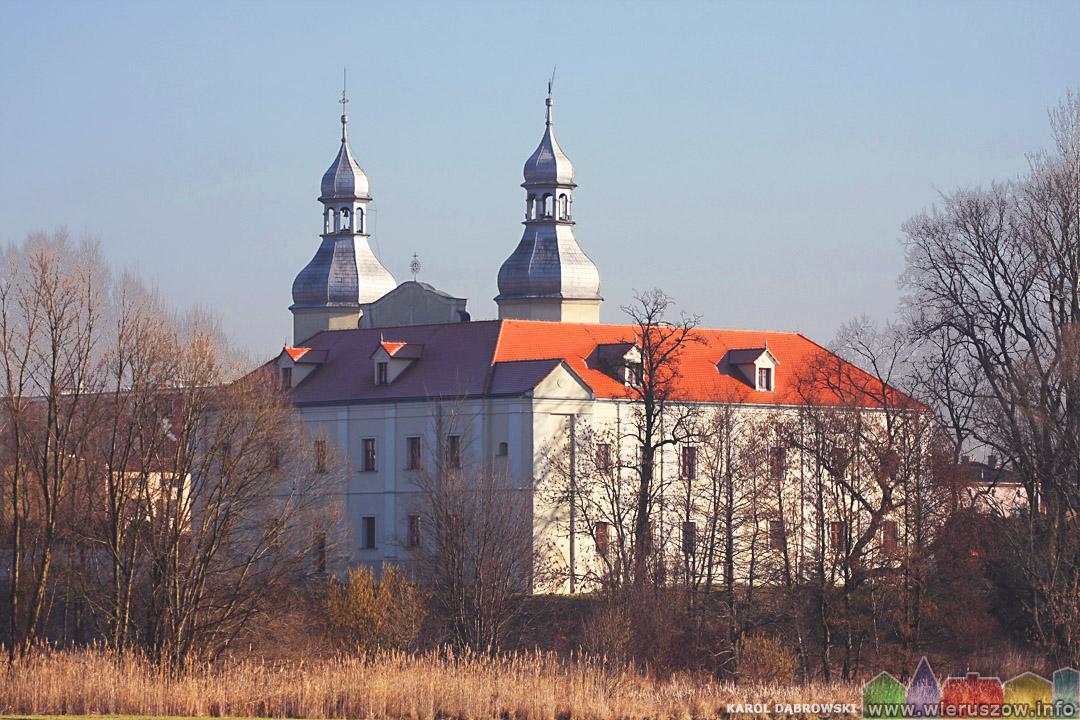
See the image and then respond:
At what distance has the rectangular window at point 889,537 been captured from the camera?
52797 millimetres

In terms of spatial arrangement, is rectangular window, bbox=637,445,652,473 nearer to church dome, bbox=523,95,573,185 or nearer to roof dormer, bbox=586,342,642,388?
roof dormer, bbox=586,342,642,388

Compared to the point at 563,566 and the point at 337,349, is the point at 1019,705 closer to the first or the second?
the point at 563,566

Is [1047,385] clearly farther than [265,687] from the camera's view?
Yes

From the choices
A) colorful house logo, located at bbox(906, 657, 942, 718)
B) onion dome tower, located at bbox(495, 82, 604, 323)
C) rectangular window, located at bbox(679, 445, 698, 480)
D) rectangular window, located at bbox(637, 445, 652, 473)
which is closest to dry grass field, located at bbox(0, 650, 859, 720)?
colorful house logo, located at bbox(906, 657, 942, 718)

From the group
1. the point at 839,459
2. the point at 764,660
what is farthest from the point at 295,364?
the point at 764,660

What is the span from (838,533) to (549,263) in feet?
91.3

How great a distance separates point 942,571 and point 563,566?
40.5ft

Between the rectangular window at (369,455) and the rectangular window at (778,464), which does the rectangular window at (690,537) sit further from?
the rectangular window at (369,455)

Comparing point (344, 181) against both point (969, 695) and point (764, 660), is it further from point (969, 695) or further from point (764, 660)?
point (969, 695)

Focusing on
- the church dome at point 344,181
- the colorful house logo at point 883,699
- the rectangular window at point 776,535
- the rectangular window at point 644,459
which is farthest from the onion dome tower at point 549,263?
the colorful house logo at point 883,699

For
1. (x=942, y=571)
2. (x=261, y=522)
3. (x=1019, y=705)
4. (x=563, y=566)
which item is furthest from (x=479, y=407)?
(x=1019, y=705)

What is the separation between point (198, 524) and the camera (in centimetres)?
5103

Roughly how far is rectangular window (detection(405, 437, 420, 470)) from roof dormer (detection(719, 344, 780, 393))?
38.3ft

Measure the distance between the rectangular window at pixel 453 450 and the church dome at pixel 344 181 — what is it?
95.7 ft
